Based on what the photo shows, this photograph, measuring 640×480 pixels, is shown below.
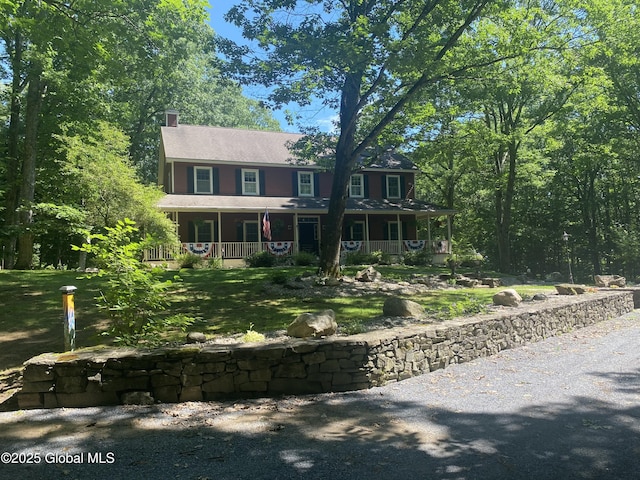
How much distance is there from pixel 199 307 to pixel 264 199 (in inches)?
547

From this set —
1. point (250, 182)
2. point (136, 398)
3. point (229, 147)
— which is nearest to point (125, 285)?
→ point (136, 398)

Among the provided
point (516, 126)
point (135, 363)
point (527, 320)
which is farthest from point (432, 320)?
point (516, 126)

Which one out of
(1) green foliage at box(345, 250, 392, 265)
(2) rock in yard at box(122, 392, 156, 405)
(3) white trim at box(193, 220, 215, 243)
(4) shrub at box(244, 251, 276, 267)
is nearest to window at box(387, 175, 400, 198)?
(1) green foliage at box(345, 250, 392, 265)

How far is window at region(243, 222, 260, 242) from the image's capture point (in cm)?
2325

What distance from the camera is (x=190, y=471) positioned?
339cm

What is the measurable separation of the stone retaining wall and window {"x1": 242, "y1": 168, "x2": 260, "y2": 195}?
18148mm

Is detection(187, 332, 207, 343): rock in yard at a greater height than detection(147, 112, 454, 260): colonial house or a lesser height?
lesser

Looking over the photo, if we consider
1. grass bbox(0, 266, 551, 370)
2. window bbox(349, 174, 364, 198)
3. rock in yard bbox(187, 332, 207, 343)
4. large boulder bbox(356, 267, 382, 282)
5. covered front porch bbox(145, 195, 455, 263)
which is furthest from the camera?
window bbox(349, 174, 364, 198)

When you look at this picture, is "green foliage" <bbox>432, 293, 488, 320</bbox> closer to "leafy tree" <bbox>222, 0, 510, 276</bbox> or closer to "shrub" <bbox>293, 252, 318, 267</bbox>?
"leafy tree" <bbox>222, 0, 510, 276</bbox>

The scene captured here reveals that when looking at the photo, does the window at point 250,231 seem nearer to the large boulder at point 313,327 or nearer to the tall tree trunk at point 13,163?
the tall tree trunk at point 13,163

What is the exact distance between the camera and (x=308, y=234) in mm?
24516

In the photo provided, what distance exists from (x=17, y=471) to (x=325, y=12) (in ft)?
42.6

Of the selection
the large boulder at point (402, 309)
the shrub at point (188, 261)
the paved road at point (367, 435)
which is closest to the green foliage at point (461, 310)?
the large boulder at point (402, 309)

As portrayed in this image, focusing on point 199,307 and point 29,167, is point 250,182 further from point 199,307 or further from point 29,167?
point 199,307
